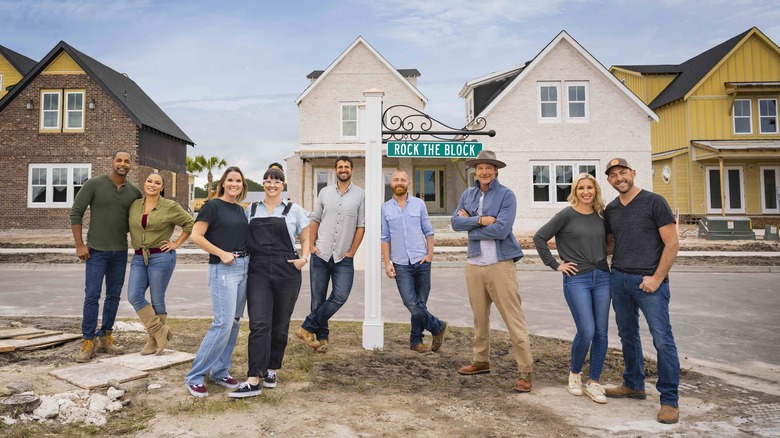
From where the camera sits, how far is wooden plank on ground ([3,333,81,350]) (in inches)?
209

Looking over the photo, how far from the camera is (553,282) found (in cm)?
1154

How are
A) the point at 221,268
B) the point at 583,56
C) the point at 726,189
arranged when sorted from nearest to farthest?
1. the point at 221,268
2. the point at 583,56
3. the point at 726,189

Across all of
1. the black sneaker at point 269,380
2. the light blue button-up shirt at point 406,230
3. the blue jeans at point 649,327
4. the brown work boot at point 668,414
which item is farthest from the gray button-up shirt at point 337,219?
the brown work boot at point 668,414

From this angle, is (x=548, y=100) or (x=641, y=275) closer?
(x=641, y=275)

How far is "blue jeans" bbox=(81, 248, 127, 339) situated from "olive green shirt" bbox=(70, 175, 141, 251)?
100 millimetres

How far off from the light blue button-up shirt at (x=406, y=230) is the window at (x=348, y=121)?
19188mm

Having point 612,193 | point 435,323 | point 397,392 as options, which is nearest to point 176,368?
point 397,392

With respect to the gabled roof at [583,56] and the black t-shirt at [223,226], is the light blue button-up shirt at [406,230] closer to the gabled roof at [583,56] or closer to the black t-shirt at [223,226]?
the black t-shirt at [223,226]

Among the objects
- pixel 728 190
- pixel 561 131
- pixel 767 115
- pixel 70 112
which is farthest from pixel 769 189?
pixel 70 112

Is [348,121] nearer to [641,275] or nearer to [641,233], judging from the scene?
[641,233]

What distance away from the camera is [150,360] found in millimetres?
4910

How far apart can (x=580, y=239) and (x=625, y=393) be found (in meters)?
1.33

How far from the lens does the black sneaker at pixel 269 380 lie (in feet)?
13.8

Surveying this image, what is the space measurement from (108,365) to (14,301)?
559cm
